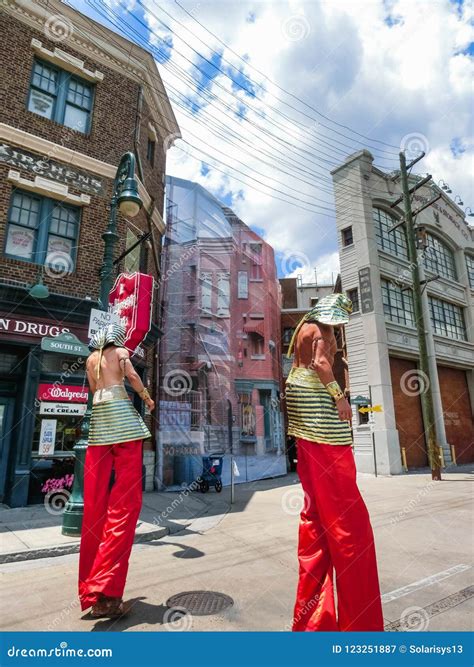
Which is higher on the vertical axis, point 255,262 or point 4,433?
point 255,262

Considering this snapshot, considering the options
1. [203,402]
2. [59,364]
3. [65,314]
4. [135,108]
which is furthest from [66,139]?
[203,402]

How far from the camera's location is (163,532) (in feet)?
21.2

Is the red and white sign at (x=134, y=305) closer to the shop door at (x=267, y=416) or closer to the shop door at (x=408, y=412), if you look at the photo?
the shop door at (x=267, y=416)

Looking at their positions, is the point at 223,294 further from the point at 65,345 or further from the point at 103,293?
the point at 103,293

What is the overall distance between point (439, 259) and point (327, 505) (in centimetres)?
2417

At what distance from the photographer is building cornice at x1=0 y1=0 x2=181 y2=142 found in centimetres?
1019

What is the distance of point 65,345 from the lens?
8.76 meters

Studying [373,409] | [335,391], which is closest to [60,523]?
[335,391]

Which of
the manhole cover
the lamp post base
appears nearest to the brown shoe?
the manhole cover

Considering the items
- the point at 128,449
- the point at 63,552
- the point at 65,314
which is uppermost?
the point at 65,314

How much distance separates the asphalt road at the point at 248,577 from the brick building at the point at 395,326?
9.48 metres

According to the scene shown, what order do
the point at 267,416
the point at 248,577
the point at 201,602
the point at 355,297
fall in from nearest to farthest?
the point at 201,602
the point at 248,577
the point at 267,416
the point at 355,297
